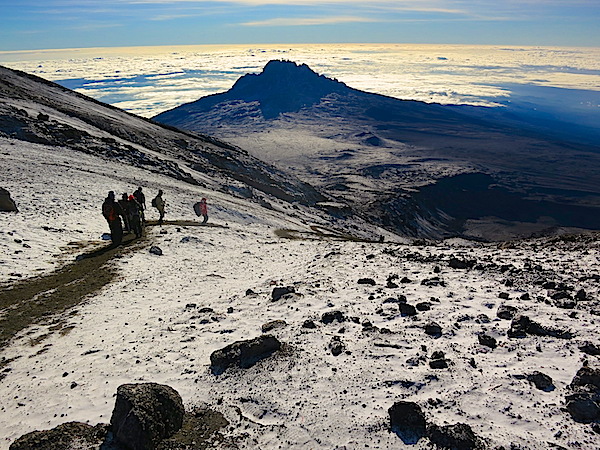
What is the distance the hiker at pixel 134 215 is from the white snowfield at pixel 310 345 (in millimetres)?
1841

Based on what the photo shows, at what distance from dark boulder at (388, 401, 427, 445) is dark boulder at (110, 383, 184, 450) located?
353 cm

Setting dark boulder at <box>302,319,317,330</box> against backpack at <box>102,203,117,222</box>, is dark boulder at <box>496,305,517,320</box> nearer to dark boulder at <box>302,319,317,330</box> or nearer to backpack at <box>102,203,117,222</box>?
dark boulder at <box>302,319,317,330</box>

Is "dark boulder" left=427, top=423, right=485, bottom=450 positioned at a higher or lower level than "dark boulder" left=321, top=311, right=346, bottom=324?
higher

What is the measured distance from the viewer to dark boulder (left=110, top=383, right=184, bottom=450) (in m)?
6.57

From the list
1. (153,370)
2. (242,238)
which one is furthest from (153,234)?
(153,370)

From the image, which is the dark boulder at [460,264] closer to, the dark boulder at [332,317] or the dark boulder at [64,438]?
the dark boulder at [332,317]

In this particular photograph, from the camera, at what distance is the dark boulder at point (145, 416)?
657 centimetres

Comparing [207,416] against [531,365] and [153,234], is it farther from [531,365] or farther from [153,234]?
[153,234]

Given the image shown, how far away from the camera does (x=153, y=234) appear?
22500 mm

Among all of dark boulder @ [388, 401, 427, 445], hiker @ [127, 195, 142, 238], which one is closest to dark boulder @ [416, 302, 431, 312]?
dark boulder @ [388, 401, 427, 445]

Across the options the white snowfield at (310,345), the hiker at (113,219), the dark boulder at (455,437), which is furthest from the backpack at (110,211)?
the dark boulder at (455,437)

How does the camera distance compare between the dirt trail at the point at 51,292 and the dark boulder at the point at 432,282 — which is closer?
the dirt trail at the point at 51,292

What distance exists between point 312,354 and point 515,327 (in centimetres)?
469

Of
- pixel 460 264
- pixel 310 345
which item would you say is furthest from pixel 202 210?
pixel 310 345
